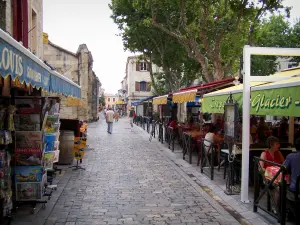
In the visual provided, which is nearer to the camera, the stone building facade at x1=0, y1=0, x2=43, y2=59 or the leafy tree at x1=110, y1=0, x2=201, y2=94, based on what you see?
the stone building facade at x1=0, y1=0, x2=43, y2=59

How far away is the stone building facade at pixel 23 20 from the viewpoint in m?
9.70

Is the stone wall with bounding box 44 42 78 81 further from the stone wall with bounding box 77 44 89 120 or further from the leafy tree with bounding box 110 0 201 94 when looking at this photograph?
the leafy tree with bounding box 110 0 201 94

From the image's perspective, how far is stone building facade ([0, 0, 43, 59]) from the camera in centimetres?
970

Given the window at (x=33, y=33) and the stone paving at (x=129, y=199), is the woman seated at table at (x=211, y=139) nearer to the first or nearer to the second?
the stone paving at (x=129, y=199)

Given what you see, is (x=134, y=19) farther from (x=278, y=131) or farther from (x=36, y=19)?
(x=278, y=131)

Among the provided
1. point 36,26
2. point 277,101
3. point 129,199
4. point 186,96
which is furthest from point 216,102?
point 36,26

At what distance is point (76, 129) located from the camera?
1155cm

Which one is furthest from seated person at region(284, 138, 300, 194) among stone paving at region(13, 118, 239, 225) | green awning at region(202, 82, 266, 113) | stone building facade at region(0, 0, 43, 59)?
stone building facade at region(0, 0, 43, 59)

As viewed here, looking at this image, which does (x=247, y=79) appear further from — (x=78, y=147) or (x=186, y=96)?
(x=78, y=147)

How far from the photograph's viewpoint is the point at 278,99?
5.20 meters

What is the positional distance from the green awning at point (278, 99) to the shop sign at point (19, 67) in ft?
12.4

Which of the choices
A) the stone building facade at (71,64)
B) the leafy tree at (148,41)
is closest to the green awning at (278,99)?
the leafy tree at (148,41)

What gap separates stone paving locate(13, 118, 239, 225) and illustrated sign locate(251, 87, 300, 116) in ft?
6.83

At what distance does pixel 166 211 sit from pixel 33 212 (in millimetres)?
2467
